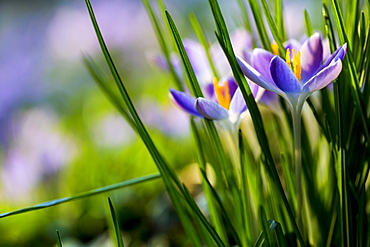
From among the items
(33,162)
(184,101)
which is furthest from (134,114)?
(33,162)

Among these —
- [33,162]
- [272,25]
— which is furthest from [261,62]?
[33,162]

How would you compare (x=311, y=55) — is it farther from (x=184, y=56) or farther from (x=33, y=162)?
(x=33, y=162)

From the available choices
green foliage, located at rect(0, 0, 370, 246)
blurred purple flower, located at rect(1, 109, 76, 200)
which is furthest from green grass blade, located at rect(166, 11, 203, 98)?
blurred purple flower, located at rect(1, 109, 76, 200)

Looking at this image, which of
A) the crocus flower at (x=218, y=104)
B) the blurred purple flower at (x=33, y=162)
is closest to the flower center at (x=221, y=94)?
the crocus flower at (x=218, y=104)

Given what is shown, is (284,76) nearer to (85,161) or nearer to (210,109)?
(210,109)

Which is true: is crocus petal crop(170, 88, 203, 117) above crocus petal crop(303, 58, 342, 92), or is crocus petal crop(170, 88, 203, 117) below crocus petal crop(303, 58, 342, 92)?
above

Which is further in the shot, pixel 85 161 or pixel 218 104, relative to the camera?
pixel 85 161

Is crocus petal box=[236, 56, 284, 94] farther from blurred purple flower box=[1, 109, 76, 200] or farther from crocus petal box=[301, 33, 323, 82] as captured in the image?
blurred purple flower box=[1, 109, 76, 200]

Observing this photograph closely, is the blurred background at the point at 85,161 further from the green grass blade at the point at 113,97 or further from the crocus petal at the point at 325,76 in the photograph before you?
the crocus petal at the point at 325,76

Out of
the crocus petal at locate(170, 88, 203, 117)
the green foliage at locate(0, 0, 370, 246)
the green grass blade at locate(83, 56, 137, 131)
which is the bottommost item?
the green foliage at locate(0, 0, 370, 246)
